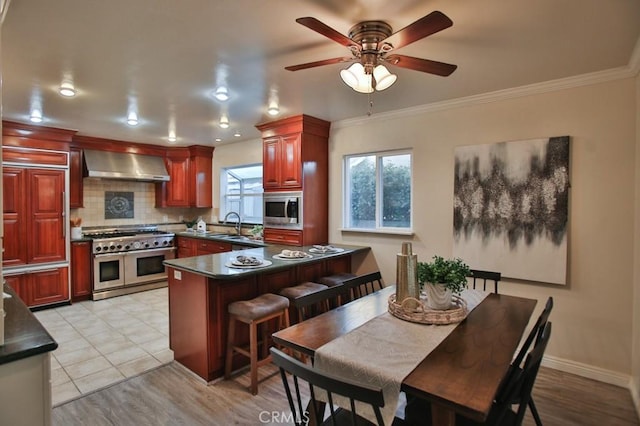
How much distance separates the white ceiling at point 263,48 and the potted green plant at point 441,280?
1396 mm

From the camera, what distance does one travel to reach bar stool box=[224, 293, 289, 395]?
260cm

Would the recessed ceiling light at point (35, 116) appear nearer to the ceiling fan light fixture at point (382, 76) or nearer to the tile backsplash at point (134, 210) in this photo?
the tile backsplash at point (134, 210)

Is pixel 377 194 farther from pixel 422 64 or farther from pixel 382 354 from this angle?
pixel 382 354

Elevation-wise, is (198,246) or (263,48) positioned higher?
(263,48)

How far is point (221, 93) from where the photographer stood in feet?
10.00

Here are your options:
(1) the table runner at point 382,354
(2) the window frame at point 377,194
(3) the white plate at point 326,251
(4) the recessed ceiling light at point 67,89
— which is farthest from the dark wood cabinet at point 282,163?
(1) the table runner at point 382,354

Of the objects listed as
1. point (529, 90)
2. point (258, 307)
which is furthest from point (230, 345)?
point (529, 90)

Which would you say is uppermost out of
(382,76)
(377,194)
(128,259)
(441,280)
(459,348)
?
(382,76)

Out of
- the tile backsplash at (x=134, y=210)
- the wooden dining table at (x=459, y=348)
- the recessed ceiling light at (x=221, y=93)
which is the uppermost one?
the recessed ceiling light at (x=221, y=93)

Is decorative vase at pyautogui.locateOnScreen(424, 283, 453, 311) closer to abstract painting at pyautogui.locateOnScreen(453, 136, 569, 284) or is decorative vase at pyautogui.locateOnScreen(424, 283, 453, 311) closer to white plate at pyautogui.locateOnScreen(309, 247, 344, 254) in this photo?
abstract painting at pyautogui.locateOnScreen(453, 136, 569, 284)

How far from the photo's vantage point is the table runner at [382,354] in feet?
4.33

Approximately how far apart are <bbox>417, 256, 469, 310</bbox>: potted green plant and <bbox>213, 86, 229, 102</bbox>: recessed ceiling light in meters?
2.23

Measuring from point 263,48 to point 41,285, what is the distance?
4501 mm

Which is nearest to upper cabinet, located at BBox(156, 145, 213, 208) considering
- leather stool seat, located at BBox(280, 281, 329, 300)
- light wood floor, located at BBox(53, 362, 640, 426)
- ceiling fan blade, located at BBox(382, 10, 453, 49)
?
leather stool seat, located at BBox(280, 281, 329, 300)
